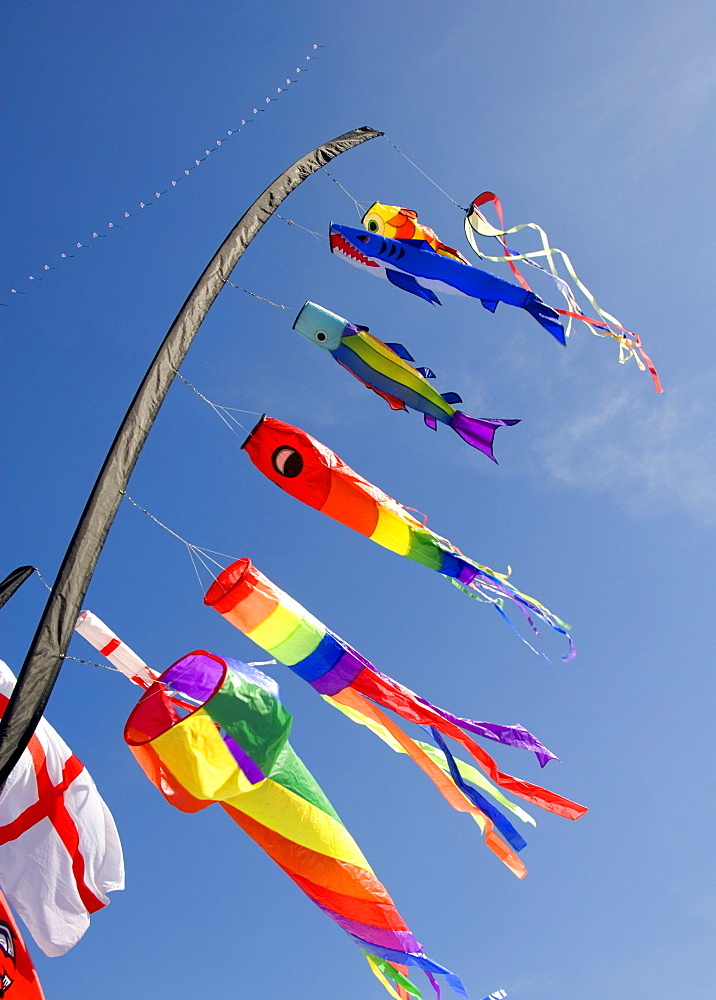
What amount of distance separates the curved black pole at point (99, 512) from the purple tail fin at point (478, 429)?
195 cm

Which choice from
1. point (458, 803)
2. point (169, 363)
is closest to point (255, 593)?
point (169, 363)

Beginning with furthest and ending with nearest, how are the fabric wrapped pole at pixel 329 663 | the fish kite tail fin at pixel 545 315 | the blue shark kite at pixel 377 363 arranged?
the blue shark kite at pixel 377 363 < the fish kite tail fin at pixel 545 315 < the fabric wrapped pole at pixel 329 663

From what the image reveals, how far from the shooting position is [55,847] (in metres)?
4.60

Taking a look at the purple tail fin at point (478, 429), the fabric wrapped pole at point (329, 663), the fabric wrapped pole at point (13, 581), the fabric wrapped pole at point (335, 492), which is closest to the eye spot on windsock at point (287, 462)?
the fabric wrapped pole at point (335, 492)

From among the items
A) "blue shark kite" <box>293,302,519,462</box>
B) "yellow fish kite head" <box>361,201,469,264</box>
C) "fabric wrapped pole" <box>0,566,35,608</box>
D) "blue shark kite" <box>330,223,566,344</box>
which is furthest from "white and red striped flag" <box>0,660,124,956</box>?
"yellow fish kite head" <box>361,201,469,264</box>

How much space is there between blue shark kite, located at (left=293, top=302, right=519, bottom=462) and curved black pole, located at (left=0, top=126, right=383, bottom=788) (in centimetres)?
106

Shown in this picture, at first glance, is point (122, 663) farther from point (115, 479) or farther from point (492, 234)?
point (492, 234)

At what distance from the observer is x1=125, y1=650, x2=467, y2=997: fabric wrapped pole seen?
10.6ft

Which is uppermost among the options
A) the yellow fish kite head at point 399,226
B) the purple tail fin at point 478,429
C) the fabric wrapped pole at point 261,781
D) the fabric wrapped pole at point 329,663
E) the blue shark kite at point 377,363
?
the yellow fish kite head at point 399,226

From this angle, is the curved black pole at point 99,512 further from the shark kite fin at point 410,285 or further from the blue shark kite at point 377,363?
the shark kite fin at point 410,285

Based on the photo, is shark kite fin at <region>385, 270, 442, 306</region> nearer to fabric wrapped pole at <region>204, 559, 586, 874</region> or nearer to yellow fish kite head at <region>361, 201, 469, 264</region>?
yellow fish kite head at <region>361, 201, 469, 264</region>

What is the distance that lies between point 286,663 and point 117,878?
1.76 m

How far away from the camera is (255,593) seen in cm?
424

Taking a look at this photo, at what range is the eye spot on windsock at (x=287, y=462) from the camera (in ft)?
16.3
